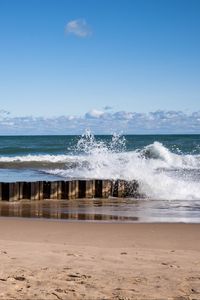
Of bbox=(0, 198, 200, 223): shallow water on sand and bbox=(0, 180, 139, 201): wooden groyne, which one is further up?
bbox=(0, 180, 139, 201): wooden groyne

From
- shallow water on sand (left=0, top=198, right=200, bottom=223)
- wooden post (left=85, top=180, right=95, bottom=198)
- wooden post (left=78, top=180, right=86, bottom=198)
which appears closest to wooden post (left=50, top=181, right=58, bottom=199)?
shallow water on sand (left=0, top=198, right=200, bottom=223)

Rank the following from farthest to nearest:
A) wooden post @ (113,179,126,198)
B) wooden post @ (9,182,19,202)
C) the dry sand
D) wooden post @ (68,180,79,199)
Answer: wooden post @ (113,179,126,198)
wooden post @ (68,180,79,199)
wooden post @ (9,182,19,202)
the dry sand

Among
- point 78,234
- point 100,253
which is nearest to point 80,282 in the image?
point 100,253

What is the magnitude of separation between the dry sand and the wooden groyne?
4.15 m

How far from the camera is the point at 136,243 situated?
7.17 meters

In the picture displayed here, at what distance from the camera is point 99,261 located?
5.68 meters

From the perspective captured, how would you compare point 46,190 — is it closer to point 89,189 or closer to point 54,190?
point 54,190

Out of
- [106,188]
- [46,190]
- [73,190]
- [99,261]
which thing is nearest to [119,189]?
[106,188]

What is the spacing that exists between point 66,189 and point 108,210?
277 cm

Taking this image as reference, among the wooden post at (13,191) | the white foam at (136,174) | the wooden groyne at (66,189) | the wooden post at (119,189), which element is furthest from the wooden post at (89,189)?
the wooden post at (13,191)

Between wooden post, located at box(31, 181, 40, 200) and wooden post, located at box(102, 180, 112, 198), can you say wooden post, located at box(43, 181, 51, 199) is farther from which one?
wooden post, located at box(102, 180, 112, 198)

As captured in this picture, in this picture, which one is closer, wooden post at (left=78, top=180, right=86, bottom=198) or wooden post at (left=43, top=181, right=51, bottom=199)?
wooden post at (left=43, top=181, right=51, bottom=199)

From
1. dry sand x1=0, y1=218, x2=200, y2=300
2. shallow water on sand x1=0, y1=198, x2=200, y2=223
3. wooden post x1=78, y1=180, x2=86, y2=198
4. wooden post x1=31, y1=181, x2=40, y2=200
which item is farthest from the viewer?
wooden post x1=78, y1=180, x2=86, y2=198

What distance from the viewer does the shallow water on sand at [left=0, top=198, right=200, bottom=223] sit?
10.1 metres
